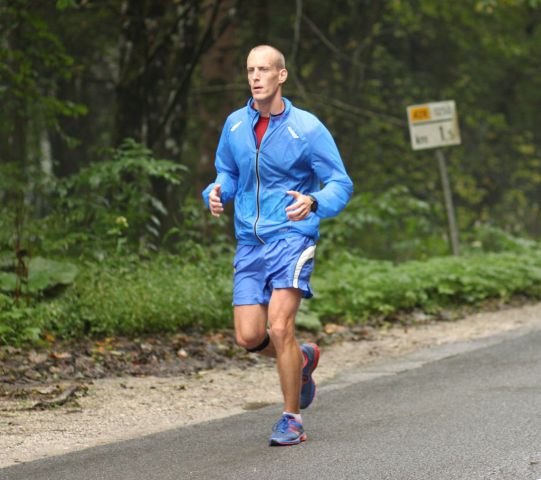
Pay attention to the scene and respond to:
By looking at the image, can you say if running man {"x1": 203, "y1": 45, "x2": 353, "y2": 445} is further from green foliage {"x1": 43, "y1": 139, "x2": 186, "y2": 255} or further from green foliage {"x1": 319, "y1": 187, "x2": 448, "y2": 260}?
green foliage {"x1": 319, "y1": 187, "x2": 448, "y2": 260}

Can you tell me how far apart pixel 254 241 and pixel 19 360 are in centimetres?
321

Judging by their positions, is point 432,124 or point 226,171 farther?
point 432,124

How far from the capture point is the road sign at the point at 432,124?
14672mm

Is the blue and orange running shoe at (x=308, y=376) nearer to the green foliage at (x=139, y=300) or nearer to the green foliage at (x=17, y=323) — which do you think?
the green foliage at (x=17, y=323)

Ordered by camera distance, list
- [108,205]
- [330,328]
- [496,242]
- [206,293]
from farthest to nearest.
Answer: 1. [496,242]
2. [330,328]
3. [108,205]
4. [206,293]

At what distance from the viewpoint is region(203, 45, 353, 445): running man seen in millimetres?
5848

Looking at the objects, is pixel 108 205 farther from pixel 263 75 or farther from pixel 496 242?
pixel 496 242

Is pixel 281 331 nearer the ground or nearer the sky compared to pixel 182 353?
nearer the sky

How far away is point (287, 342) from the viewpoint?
5.93 m

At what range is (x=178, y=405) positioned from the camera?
7.38 meters

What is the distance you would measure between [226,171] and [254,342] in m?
0.92

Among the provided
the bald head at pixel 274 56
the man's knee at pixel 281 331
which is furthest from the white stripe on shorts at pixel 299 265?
the bald head at pixel 274 56

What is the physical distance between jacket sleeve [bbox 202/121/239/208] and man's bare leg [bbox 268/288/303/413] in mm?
596

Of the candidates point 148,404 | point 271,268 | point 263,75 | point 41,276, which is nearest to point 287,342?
point 271,268
